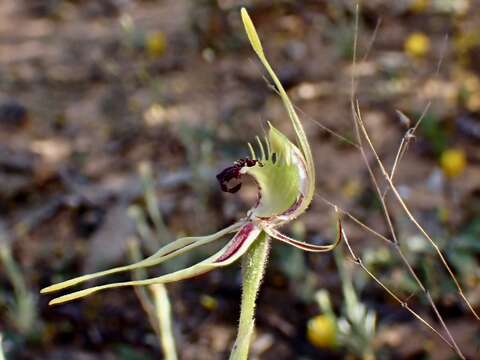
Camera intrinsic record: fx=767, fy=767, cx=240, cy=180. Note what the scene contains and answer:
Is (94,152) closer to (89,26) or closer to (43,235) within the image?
(43,235)

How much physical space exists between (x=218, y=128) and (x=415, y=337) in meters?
1.76

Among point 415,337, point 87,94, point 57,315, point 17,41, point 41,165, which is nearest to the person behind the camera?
point 415,337

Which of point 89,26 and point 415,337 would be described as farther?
point 89,26

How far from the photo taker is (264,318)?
275 cm

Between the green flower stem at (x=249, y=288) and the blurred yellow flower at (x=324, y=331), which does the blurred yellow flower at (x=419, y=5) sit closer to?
the blurred yellow flower at (x=324, y=331)

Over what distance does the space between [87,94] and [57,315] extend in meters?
2.10

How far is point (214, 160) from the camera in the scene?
366cm

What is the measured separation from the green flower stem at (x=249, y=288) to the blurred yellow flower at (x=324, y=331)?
1.27m

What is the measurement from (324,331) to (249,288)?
1.30 m

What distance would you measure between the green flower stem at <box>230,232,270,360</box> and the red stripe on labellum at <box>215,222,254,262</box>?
1.0 inches

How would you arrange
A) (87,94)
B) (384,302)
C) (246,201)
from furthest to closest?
(87,94) → (246,201) → (384,302)

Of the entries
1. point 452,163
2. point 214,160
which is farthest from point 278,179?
point 214,160

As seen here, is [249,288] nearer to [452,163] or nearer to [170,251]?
[170,251]

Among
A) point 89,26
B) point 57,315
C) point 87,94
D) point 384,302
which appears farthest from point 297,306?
point 89,26
